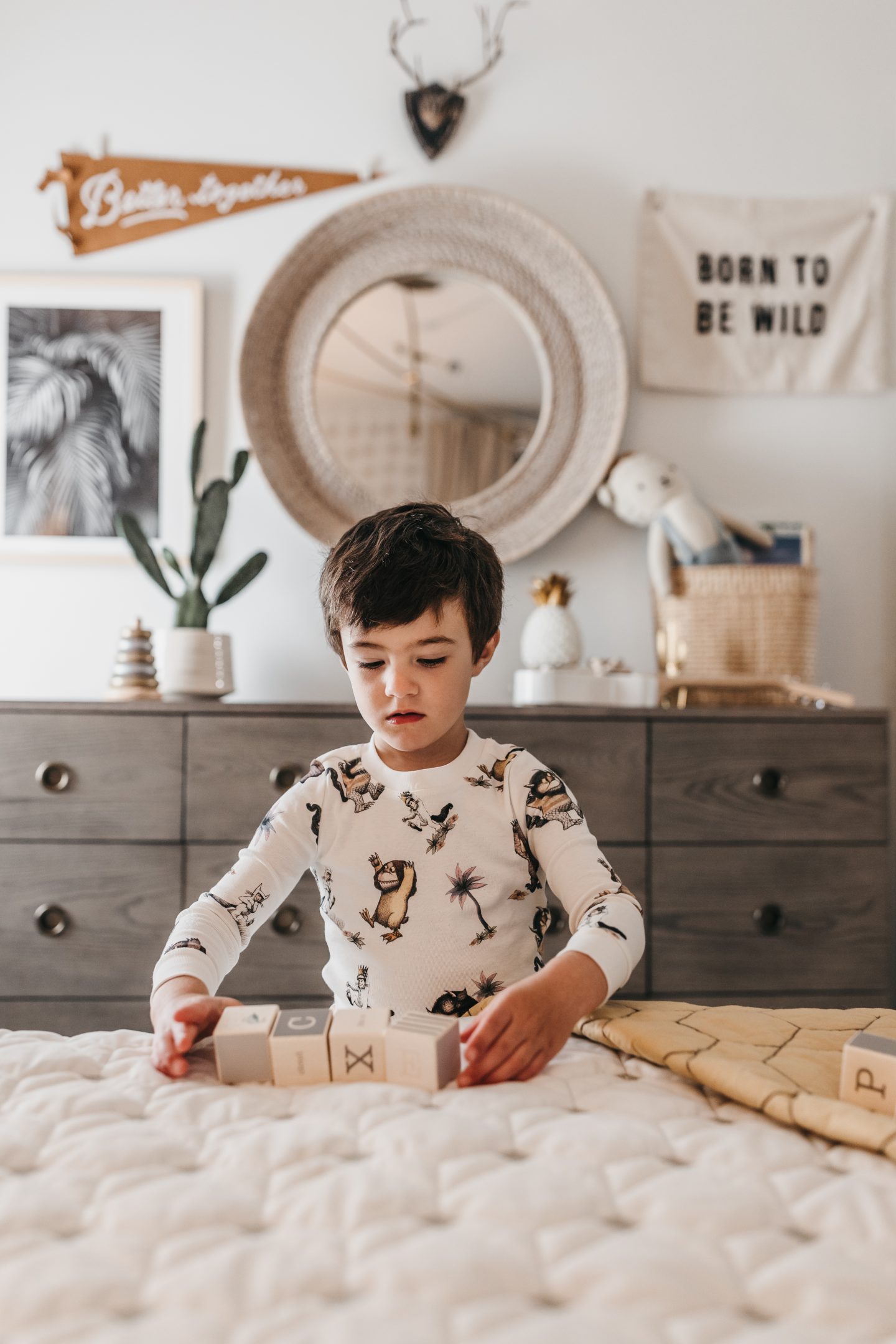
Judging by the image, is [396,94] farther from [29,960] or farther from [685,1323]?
[685,1323]

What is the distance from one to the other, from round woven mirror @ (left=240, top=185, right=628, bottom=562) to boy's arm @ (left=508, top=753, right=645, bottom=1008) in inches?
42.5

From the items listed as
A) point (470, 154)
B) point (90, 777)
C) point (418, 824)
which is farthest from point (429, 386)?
point (418, 824)

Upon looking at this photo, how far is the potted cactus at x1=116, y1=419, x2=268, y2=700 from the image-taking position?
179 cm

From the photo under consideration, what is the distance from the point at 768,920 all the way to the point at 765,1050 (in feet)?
3.30

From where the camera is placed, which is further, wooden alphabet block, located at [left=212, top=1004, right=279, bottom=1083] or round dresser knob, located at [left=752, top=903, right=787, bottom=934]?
round dresser knob, located at [left=752, top=903, right=787, bottom=934]

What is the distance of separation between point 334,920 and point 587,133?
1778 mm

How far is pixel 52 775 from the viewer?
5.38ft

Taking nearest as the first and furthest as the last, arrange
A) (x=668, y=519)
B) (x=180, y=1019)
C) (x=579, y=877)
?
(x=180, y=1019) → (x=579, y=877) → (x=668, y=519)

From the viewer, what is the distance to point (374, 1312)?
1.33 feet

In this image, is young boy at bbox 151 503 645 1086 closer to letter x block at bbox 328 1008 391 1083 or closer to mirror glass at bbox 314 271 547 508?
letter x block at bbox 328 1008 391 1083

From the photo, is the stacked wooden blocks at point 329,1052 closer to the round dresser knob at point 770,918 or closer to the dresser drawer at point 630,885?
the dresser drawer at point 630,885

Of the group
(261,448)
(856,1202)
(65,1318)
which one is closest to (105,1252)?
(65,1318)

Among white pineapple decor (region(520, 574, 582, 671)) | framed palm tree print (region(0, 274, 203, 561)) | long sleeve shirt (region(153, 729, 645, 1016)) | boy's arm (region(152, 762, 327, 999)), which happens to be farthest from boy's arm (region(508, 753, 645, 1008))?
framed palm tree print (region(0, 274, 203, 561))

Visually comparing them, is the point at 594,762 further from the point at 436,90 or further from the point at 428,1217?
the point at 436,90
